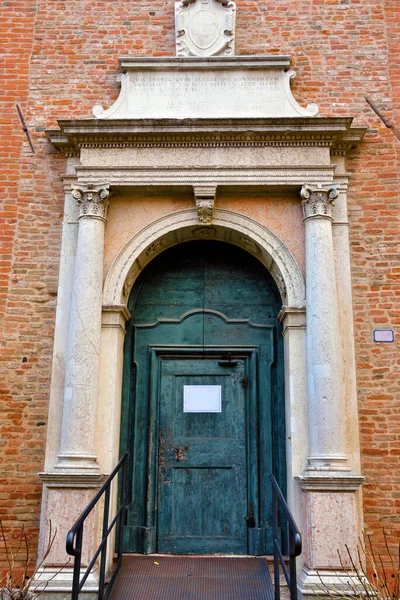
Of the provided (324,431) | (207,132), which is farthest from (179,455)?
(207,132)

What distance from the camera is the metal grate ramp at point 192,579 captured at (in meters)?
4.98

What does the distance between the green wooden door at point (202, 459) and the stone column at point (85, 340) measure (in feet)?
2.95

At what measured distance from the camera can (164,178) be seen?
6.26 metres

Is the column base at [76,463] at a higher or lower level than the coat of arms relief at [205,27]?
lower

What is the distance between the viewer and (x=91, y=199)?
619 cm

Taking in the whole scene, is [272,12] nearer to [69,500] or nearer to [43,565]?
[69,500]

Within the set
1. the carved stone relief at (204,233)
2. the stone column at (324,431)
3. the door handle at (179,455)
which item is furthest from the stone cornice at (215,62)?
the door handle at (179,455)

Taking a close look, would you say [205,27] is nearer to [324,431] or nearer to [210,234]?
[210,234]

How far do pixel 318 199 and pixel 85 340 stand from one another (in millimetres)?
2681

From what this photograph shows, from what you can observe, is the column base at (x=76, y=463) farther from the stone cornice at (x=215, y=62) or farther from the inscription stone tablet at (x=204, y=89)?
the stone cornice at (x=215, y=62)

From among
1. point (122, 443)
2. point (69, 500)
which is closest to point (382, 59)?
point (122, 443)

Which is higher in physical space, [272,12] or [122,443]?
[272,12]

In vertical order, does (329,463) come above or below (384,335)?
below

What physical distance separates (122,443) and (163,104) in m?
3.59
